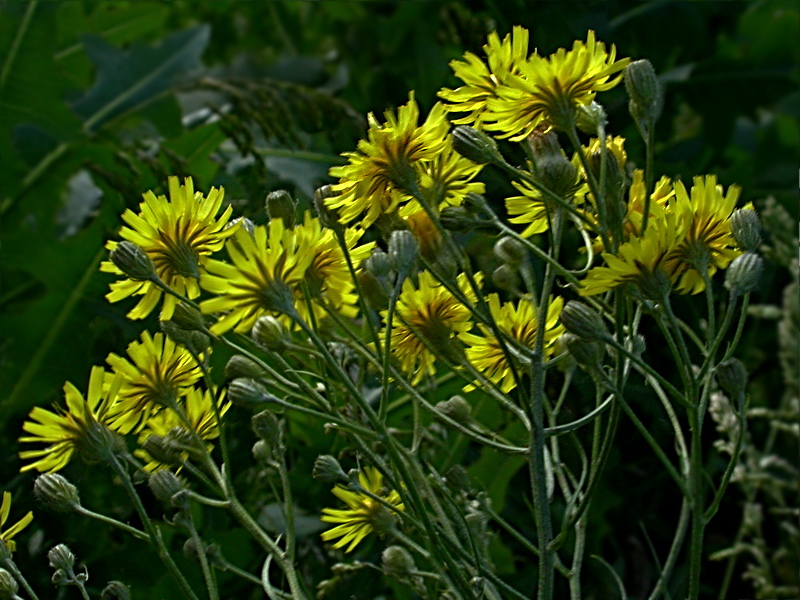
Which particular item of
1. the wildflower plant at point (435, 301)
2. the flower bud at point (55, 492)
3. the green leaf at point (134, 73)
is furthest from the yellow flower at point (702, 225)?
the green leaf at point (134, 73)

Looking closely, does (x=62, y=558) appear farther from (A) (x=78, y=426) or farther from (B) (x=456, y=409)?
(B) (x=456, y=409)

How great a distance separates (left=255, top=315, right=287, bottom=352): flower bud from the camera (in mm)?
410

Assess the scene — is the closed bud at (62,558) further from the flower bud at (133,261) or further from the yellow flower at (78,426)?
the flower bud at (133,261)

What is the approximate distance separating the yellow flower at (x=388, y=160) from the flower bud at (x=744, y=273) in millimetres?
152

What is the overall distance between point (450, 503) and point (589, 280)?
6.0 inches

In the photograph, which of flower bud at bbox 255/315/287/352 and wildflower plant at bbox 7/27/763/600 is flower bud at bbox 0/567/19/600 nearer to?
wildflower plant at bbox 7/27/763/600

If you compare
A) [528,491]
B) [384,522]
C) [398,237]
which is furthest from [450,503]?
[528,491]

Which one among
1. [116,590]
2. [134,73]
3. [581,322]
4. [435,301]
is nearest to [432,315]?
[435,301]

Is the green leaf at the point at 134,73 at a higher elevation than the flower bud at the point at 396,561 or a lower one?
higher

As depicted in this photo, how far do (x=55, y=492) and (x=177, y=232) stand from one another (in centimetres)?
15

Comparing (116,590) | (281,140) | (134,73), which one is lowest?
(116,590)

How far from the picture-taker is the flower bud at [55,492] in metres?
0.48

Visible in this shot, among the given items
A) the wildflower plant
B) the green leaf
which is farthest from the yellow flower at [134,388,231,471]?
the green leaf

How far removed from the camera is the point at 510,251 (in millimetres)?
502
